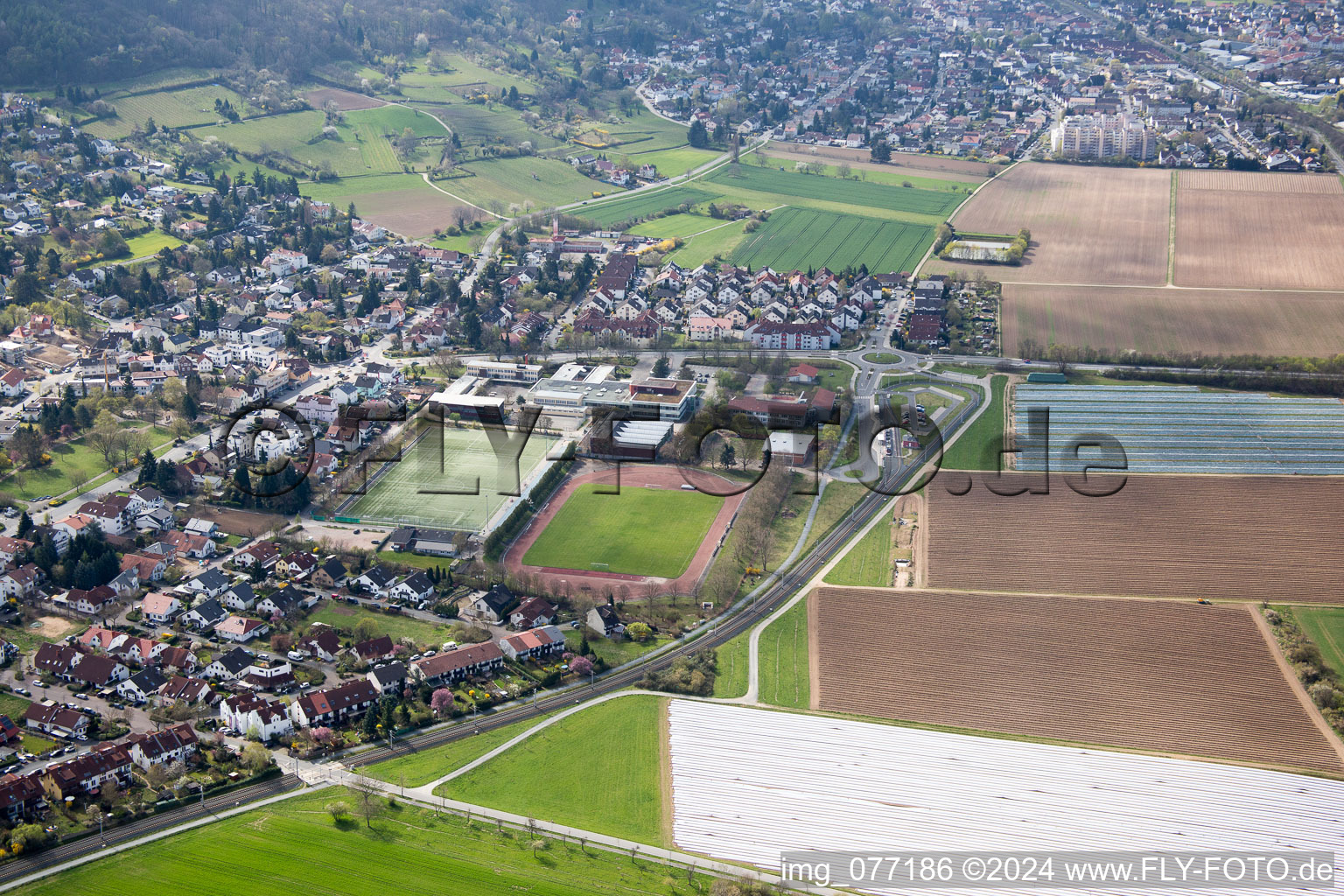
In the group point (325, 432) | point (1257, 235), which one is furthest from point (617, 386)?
point (1257, 235)

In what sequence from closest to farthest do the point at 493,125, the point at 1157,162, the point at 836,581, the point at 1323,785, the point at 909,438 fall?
the point at 1323,785 < the point at 836,581 < the point at 909,438 < the point at 1157,162 < the point at 493,125

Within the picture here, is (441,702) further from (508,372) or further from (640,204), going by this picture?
(640,204)

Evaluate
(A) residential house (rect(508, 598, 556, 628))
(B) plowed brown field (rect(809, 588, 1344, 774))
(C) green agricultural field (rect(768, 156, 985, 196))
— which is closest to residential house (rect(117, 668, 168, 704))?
(A) residential house (rect(508, 598, 556, 628))

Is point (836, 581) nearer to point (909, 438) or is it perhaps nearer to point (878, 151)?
point (909, 438)

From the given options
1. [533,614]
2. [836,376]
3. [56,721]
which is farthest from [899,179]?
[56,721]

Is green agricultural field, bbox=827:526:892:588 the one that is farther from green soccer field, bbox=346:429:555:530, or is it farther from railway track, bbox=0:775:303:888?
railway track, bbox=0:775:303:888

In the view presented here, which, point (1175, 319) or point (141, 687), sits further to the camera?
point (1175, 319)

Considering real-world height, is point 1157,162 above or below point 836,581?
above
